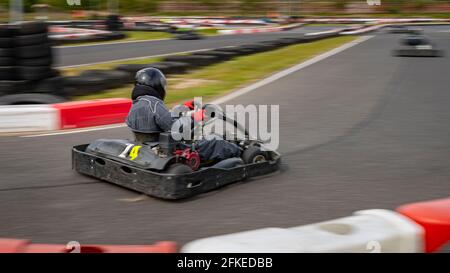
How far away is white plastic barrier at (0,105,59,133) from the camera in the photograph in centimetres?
789

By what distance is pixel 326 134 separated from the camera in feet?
25.3

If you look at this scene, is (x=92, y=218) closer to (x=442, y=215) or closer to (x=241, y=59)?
(x=442, y=215)

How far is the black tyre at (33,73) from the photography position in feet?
31.6

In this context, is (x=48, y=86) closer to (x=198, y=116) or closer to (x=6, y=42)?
(x=6, y=42)

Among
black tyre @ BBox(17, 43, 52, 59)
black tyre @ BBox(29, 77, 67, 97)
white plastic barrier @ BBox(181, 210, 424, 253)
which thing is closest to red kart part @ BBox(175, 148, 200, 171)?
white plastic barrier @ BBox(181, 210, 424, 253)

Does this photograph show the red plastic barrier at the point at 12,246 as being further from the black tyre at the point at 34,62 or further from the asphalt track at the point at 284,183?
the black tyre at the point at 34,62

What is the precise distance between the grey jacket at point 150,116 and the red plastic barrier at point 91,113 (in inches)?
119

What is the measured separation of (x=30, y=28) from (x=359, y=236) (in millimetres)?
7659

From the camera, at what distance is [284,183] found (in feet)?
18.4

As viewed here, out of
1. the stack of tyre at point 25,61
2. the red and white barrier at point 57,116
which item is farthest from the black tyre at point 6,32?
the red and white barrier at point 57,116

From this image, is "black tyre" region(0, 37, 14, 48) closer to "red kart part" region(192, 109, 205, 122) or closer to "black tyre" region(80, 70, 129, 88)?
"black tyre" region(80, 70, 129, 88)

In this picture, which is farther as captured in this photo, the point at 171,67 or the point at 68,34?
the point at 68,34

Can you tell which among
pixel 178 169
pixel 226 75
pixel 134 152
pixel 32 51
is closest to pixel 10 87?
pixel 32 51
